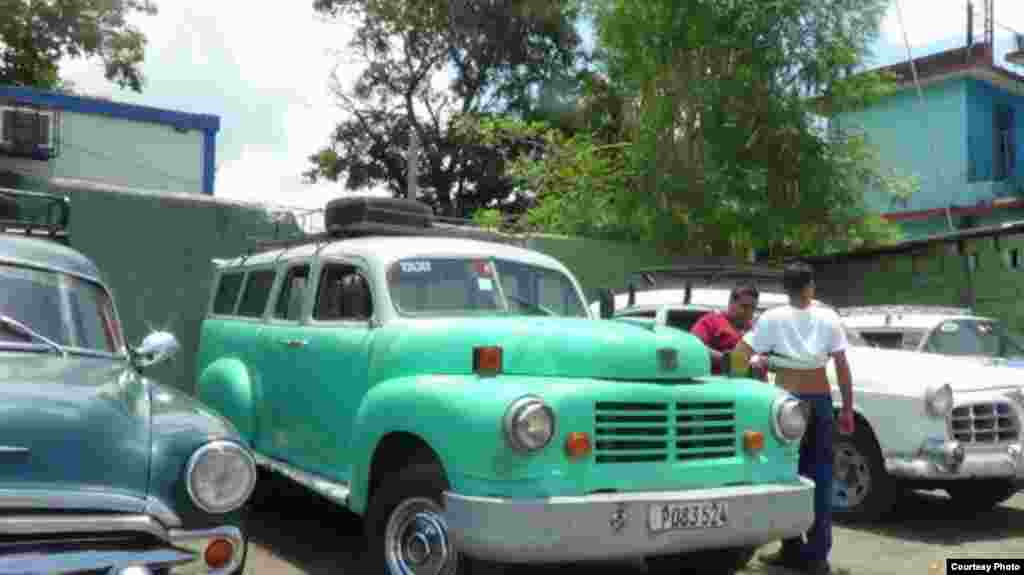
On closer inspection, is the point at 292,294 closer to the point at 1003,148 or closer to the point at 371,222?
the point at 371,222

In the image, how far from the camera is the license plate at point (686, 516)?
4.45 m

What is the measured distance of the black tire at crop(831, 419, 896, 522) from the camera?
7.53m

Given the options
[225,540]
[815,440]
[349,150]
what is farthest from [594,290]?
[349,150]

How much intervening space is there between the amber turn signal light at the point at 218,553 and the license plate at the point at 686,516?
1.81 m

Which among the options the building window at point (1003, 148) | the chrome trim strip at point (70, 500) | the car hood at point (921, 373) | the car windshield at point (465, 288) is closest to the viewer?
the chrome trim strip at point (70, 500)

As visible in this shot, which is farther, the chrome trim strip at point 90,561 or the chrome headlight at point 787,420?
the chrome headlight at point 787,420

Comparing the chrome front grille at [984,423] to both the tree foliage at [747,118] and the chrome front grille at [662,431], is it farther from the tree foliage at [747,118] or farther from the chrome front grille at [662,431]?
the tree foliage at [747,118]

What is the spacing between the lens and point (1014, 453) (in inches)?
287

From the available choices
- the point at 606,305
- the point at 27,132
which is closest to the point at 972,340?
the point at 606,305

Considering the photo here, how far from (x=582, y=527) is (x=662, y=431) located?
0.68 meters

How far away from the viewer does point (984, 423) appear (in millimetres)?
7375

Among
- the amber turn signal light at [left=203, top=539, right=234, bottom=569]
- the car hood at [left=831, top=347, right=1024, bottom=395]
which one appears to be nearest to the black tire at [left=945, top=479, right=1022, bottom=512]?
the car hood at [left=831, top=347, right=1024, bottom=395]

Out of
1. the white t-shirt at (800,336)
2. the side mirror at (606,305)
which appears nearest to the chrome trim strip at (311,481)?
the side mirror at (606,305)

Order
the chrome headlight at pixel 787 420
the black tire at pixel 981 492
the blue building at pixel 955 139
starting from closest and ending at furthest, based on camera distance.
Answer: the chrome headlight at pixel 787 420 → the black tire at pixel 981 492 → the blue building at pixel 955 139
